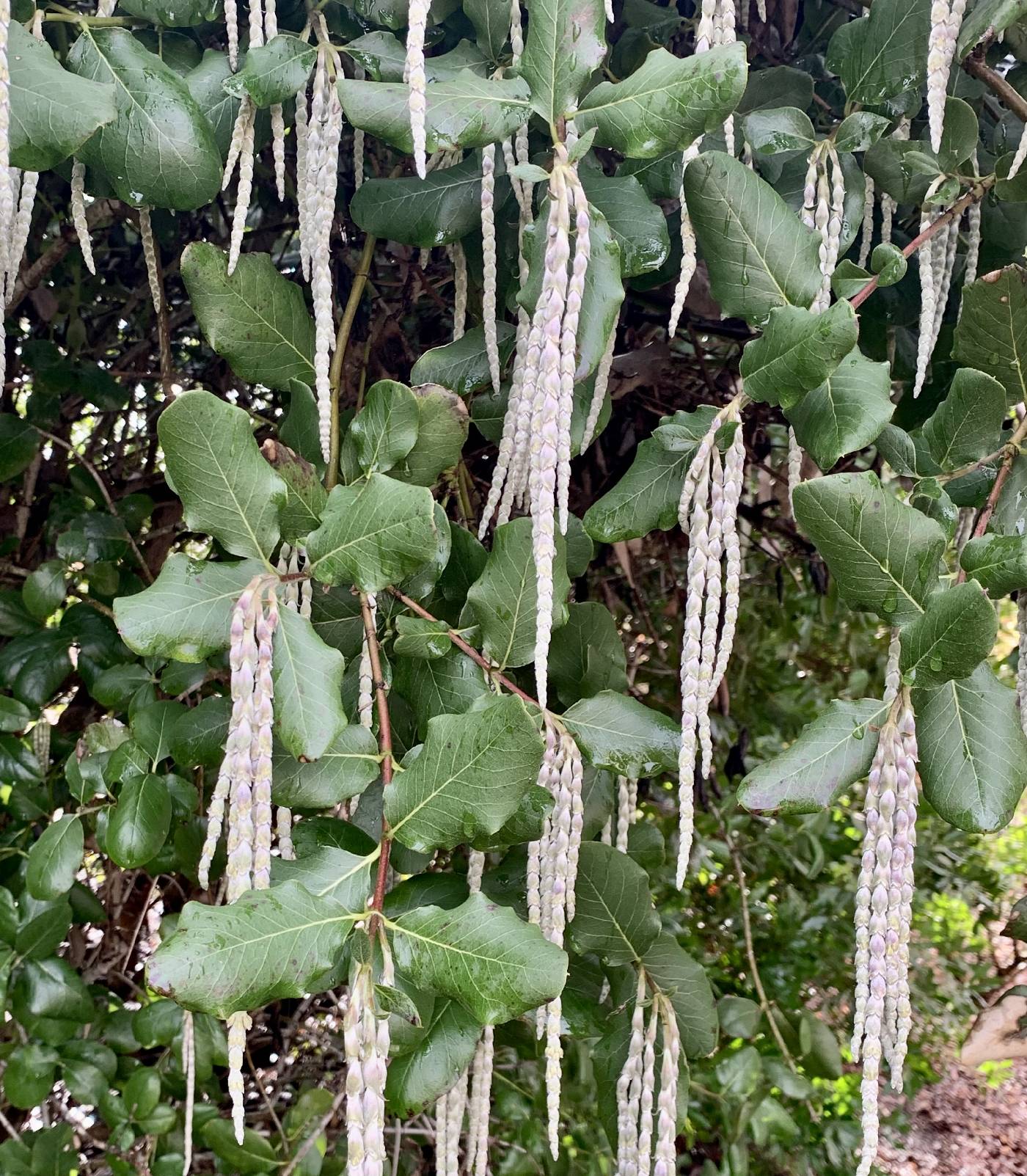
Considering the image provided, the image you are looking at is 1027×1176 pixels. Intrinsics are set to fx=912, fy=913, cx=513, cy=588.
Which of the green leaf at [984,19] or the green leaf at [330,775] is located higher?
the green leaf at [984,19]

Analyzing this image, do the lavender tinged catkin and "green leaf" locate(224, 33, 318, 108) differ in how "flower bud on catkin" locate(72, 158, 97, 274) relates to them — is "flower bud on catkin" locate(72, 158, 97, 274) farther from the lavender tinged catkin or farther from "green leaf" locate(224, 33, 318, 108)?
the lavender tinged catkin

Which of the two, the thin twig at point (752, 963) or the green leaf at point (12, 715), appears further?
the thin twig at point (752, 963)

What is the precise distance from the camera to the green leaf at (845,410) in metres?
0.61

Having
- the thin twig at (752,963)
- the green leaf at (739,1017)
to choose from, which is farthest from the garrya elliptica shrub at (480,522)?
the thin twig at (752,963)

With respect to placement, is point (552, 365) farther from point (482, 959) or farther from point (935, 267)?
point (935, 267)

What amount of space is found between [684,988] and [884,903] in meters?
0.32

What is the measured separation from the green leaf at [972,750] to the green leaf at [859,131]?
42 cm

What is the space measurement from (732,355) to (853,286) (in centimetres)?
62

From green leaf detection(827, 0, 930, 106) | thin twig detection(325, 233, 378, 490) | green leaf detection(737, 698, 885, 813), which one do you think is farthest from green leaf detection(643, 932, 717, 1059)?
green leaf detection(827, 0, 930, 106)

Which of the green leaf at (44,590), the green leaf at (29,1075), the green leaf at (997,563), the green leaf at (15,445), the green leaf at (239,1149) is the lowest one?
the green leaf at (239,1149)

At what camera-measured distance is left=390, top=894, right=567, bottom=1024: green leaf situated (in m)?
0.50

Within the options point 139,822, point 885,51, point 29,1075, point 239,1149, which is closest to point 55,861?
point 139,822

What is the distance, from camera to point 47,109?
58 cm

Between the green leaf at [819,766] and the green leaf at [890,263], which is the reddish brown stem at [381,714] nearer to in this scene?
the green leaf at [819,766]
